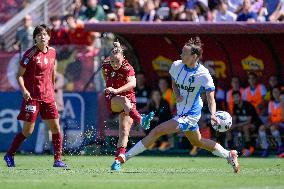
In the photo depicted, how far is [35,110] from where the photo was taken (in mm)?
16578

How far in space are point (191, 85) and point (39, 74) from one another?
10.2 ft

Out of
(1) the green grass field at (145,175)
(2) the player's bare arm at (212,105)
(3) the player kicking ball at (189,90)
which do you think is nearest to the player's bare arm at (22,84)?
(1) the green grass field at (145,175)

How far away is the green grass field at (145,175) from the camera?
12789 millimetres

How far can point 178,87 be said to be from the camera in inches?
591

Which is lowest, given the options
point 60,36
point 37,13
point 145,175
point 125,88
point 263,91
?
point 145,175

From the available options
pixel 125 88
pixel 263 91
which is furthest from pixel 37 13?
pixel 125 88

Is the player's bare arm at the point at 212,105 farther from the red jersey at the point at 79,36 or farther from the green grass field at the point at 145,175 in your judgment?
the red jersey at the point at 79,36

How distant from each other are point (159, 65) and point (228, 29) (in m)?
3.45

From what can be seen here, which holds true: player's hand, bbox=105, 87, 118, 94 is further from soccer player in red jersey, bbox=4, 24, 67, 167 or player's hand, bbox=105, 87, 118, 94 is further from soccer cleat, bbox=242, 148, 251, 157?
soccer cleat, bbox=242, 148, 251, 157

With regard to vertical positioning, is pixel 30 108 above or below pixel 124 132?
above

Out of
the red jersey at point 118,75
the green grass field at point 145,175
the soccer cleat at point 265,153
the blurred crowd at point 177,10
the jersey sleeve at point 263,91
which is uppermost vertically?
the blurred crowd at point 177,10

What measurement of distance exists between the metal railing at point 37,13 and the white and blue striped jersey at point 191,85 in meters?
12.8

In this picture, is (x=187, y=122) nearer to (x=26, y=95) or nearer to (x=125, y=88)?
(x=125, y=88)

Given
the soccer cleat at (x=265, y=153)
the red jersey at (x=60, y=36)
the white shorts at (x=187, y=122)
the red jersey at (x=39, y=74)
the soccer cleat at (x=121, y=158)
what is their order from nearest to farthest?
the white shorts at (x=187, y=122), the soccer cleat at (x=121, y=158), the red jersey at (x=39, y=74), the soccer cleat at (x=265, y=153), the red jersey at (x=60, y=36)
